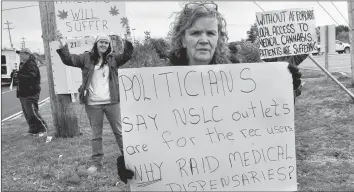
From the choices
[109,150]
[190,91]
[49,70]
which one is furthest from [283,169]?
[49,70]

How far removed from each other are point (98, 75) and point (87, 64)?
0.19 meters

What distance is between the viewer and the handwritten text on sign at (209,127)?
1833 millimetres

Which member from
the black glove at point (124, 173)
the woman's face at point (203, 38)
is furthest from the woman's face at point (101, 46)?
the black glove at point (124, 173)

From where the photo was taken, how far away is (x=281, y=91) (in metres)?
1.96

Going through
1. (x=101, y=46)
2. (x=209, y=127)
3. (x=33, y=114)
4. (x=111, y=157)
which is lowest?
(x=111, y=157)

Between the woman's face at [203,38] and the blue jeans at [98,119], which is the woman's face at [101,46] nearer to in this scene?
the blue jeans at [98,119]

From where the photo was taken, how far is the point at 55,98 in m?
6.54

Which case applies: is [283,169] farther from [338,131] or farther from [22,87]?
[22,87]

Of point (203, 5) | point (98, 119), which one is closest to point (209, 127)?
point (203, 5)

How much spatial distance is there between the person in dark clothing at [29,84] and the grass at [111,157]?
49cm

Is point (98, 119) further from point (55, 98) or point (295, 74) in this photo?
point (295, 74)

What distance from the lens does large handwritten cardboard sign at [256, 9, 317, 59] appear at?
451 centimetres

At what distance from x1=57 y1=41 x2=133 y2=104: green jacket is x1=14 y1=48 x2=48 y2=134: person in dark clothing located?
2613 mm

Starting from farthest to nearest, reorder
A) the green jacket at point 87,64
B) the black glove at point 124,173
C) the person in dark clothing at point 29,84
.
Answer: the person in dark clothing at point 29,84 → the green jacket at point 87,64 → the black glove at point 124,173
